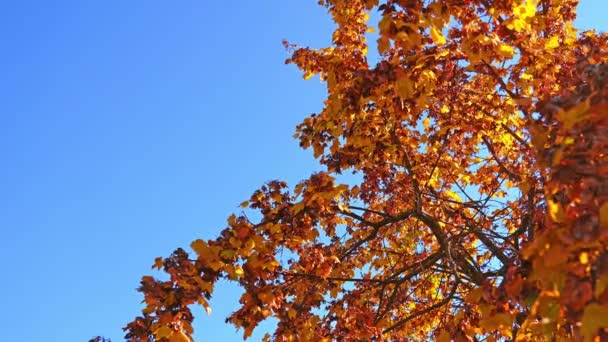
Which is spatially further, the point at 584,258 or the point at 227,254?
the point at 227,254

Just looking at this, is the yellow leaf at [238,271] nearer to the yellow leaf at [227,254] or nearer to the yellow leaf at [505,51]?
the yellow leaf at [227,254]

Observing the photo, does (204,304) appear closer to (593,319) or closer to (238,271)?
(238,271)

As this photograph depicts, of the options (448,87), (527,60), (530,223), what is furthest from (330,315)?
(527,60)

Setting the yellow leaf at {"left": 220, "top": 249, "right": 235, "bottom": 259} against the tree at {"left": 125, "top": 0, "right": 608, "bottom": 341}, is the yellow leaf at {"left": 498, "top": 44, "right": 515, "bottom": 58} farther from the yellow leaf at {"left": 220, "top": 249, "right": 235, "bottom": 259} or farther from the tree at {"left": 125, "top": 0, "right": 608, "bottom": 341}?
the yellow leaf at {"left": 220, "top": 249, "right": 235, "bottom": 259}

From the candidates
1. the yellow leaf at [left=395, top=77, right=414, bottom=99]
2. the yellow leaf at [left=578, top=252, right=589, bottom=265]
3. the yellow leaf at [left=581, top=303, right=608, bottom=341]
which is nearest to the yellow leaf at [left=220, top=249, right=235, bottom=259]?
the yellow leaf at [left=395, top=77, right=414, bottom=99]

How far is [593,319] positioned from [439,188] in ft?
21.2

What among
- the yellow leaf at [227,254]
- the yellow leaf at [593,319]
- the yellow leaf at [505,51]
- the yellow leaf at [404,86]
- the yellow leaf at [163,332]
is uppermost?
the yellow leaf at [404,86]

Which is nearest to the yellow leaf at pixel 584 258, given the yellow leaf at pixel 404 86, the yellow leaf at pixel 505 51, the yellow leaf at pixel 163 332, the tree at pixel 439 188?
the tree at pixel 439 188

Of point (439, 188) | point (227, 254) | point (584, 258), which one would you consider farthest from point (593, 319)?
point (439, 188)

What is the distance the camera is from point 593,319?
90.0 inches

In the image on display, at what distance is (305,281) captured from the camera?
21.3ft

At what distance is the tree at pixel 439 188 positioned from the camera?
8.86ft

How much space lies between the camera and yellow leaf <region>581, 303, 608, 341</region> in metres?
2.27

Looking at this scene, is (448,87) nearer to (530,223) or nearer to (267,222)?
(530,223)
